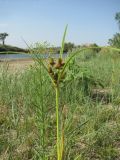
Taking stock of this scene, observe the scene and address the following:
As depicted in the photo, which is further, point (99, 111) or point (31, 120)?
point (99, 111)

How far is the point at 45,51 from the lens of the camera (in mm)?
2027

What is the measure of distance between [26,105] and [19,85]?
3.77ft

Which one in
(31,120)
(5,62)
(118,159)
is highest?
(5,62)

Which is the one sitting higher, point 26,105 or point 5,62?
point 5,62

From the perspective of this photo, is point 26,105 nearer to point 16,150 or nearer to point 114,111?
point 16,150

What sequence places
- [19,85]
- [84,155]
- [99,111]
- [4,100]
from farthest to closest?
[19,85], [4,100], [99,111], [84,155]

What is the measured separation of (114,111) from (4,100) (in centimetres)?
110

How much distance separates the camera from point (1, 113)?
328cm

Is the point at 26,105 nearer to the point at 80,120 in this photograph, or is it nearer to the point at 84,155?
the point at 80,120

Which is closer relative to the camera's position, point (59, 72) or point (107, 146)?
point (59, 72)

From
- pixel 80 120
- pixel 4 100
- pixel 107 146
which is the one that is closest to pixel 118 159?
pixel 107 146

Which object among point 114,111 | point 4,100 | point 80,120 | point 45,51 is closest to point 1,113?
point 4,100

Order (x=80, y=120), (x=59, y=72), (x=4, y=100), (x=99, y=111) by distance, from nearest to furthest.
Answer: (x=59, y=72) → (x=80, y=120) → (x=99, y=111) → (x=4, y=100)

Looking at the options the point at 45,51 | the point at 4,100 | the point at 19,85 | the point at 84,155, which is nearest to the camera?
the point at 45,51
